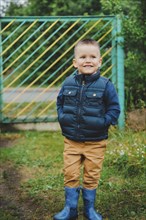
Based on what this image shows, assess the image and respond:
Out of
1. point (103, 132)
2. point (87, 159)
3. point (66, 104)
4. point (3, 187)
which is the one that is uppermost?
point (66, 104)

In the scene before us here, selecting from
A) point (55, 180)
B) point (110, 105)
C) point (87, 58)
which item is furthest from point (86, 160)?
point (55, 180)

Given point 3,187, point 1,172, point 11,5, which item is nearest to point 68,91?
point 3,187

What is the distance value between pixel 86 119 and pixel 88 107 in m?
0.09

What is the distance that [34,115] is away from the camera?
6.73 m

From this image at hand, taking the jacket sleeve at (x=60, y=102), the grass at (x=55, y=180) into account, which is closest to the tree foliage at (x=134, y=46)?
the grass at (x=55, y=180)

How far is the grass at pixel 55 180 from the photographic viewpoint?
3.40 meters

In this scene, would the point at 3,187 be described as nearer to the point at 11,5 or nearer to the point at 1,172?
the point at 1,172

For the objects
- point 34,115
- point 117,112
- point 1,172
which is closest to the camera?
point 117,112

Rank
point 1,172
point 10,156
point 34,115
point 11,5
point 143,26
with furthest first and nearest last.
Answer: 1. point 11,5
2. point 34,115
3. point 143,26
4. point 10,156
5. point 1,172

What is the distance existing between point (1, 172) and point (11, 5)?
1012 centimetres

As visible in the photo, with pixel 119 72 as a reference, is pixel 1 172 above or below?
below

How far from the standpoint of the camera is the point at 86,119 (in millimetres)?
3002

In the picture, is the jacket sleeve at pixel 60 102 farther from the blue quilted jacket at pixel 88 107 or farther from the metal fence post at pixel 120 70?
the metal fence post at pixel 120 70

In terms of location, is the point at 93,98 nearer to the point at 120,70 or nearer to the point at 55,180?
the point at 55,180
